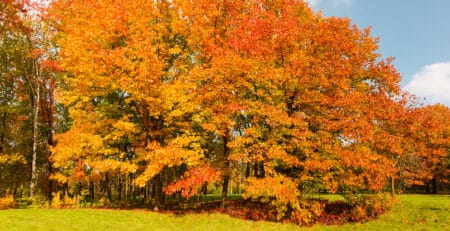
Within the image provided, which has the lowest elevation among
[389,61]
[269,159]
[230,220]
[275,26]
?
[230,220]

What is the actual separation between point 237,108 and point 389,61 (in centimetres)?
1114

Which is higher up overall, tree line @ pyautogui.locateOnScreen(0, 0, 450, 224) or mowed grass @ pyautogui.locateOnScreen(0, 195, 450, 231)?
tree line @ pyautogui.locateOnScreen(0, 0, 450, 224)

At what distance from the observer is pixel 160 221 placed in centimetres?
1925

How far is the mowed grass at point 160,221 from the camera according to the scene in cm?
1664

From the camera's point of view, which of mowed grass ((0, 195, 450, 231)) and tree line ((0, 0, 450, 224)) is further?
tree line ((0, 0, 450, 224))

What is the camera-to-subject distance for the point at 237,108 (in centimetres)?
1997

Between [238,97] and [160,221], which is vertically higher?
[238,97]

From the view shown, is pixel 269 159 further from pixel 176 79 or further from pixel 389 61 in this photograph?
pixel 389 61

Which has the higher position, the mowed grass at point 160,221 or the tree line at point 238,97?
the tree line at point 238,97

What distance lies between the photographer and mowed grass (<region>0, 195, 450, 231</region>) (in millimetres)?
16641

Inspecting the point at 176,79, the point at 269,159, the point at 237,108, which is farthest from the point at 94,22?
the point at 269,159

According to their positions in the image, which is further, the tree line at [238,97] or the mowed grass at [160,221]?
the tree line at [238,97]

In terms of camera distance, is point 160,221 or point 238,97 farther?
point 238,97

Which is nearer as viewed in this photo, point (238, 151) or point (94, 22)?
point (238, 151)
